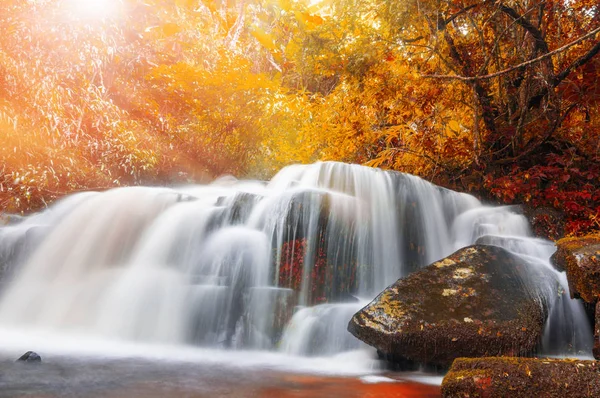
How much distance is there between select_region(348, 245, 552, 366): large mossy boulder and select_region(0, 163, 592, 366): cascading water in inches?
20.6

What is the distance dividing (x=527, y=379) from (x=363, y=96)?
749 centimetres

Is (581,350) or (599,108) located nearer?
(581,350)

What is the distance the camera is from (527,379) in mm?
2156

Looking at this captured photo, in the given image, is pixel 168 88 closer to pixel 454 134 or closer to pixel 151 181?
pixel 151 181

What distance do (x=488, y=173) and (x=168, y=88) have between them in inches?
328

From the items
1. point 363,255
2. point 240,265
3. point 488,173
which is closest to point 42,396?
point 240,265

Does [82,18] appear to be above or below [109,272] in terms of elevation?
above

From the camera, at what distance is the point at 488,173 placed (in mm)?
7820

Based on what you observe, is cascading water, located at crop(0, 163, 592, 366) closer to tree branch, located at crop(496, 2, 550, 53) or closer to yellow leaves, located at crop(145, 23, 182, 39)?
tree branch, located at crop(496, 2, 550, 53)

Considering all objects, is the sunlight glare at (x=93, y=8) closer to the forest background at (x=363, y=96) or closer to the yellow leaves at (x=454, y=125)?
the forest background at (x=363, y=96)

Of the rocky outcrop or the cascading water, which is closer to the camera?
the rocky outcrop

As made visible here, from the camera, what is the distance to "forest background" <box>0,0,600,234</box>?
6578 mm

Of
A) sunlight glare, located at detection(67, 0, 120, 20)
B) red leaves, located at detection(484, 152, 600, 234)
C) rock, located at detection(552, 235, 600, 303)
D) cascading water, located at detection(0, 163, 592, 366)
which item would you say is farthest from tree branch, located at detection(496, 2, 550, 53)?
sunlight glare, located at detection(67, 0, 120, 20)

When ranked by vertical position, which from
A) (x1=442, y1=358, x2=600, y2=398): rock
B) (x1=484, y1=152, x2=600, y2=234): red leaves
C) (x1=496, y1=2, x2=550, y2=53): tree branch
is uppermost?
(x1=496, y1=2, x2=550, y2=53): tree branch
